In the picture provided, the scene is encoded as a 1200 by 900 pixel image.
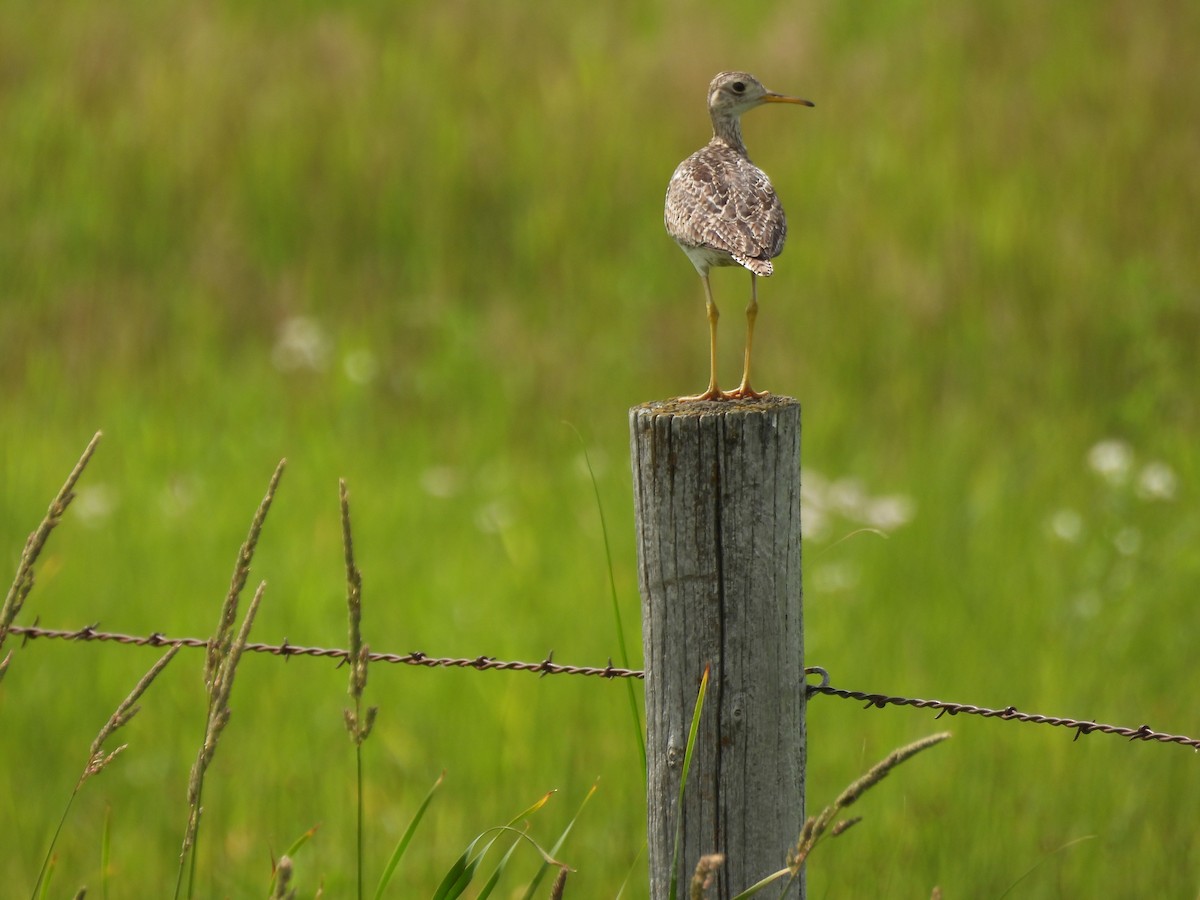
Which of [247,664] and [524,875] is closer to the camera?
[524,875]

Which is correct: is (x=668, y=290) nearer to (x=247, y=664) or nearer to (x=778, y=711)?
(x=247, y=664)

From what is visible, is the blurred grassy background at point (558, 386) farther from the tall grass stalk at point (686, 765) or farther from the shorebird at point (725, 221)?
the shorebird at point (725, 221)

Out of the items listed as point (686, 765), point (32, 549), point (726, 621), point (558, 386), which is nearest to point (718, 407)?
point (726, 621)

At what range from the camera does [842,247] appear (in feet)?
34.0

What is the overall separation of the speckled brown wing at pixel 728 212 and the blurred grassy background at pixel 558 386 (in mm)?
1895

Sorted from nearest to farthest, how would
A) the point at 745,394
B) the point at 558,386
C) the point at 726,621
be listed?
→ the point at 726,621 → the point at 745,394 → the point at 558,386

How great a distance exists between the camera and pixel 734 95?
390 centimetres

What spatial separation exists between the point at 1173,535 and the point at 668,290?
4.38 metres

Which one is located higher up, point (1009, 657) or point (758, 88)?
point (758, 88)

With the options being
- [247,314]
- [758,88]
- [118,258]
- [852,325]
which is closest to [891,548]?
[852,325]

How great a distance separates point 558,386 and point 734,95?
5.43m

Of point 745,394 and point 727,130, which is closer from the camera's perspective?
point 745,394

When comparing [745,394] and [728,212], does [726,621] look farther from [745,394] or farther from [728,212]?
[728,212]

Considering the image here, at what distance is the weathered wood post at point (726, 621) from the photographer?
253cm
